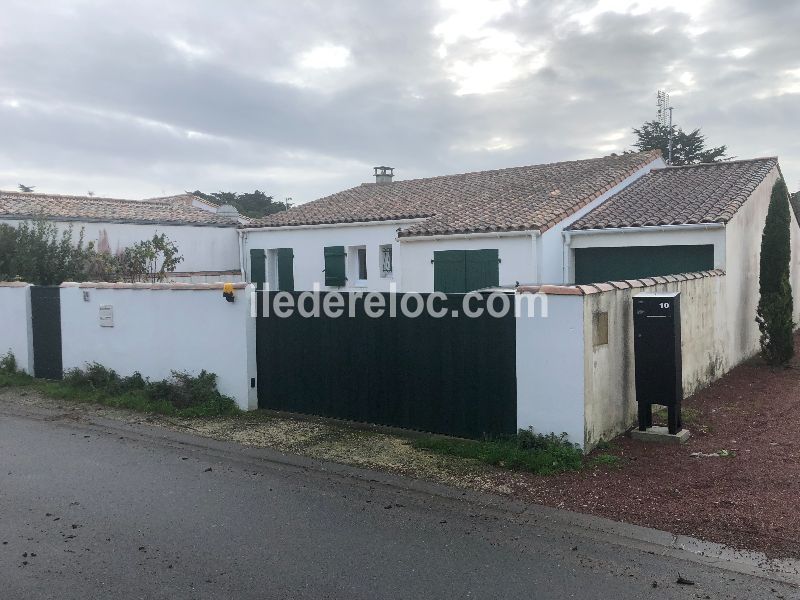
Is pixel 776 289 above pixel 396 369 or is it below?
above

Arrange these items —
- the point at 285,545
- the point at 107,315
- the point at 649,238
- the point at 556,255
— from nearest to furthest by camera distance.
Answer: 1. the point at 285,545
2. the point at 107,315
3. the point at 649,238
4. the point at 556,255

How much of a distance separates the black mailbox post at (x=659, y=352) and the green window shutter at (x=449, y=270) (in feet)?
28.9

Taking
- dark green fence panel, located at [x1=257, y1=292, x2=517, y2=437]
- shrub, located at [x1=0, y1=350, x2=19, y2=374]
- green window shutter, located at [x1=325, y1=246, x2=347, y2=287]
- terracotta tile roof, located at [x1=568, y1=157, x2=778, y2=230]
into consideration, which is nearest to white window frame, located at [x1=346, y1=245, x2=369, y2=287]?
green window shutter, located at [x1=325, y1=246, x2=347, y2=287]

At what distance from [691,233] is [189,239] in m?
16.5

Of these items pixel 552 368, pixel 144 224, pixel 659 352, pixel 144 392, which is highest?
pixel 144 224

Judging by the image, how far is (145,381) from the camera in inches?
438

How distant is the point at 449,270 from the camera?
1673 cm

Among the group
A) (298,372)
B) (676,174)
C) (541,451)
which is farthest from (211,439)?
(676,174)

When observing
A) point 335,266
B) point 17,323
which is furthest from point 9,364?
point 335,266

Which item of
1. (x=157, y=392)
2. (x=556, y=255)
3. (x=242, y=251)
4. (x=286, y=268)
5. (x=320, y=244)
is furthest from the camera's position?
(x=242, y=251)

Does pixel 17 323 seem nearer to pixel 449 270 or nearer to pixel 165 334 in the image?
pixel 165 334

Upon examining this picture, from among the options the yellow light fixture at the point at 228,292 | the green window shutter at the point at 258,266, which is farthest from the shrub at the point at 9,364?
the green window shutter at the point at 258,266

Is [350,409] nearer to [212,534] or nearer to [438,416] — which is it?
[438,416]

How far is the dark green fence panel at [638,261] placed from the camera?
43.8 feet
